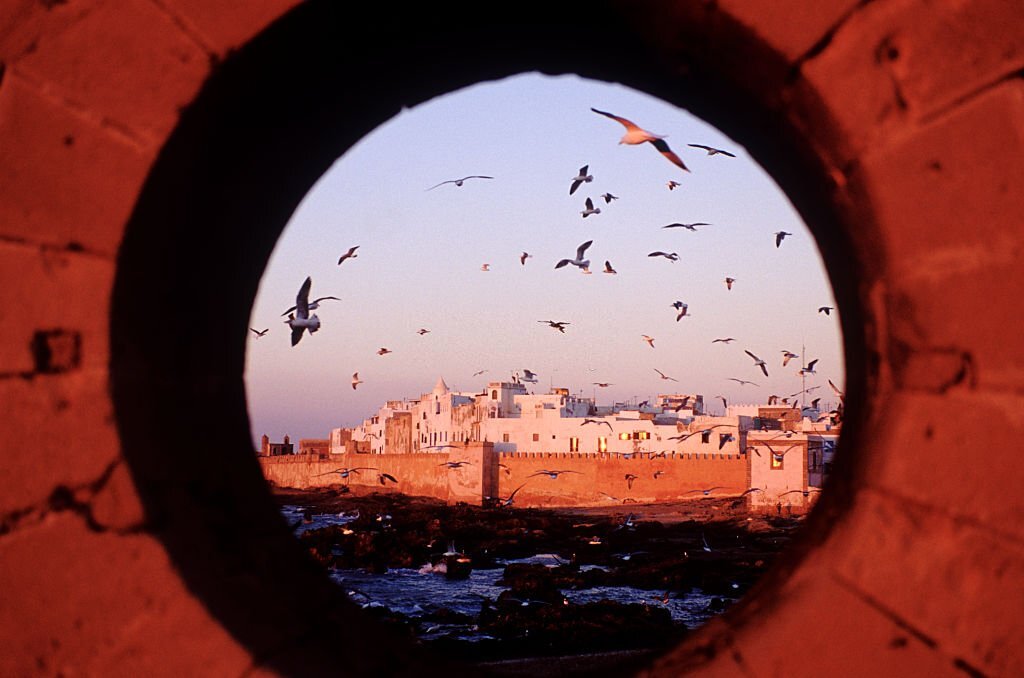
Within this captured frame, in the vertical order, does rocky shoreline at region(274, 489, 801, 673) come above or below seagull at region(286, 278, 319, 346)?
below

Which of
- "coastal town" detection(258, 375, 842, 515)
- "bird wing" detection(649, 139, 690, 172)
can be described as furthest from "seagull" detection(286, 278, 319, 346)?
"coastal town" detection(258, 375, 842, 515)

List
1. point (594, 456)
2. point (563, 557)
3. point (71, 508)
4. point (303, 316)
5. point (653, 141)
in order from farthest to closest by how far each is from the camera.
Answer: point (594, 456) → point (563, 557) → point (303, 316) → point (653, 141) → point (71, 508)

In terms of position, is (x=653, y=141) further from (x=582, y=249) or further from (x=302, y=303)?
(x=582, y=249)

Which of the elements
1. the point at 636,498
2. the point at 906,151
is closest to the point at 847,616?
the point at 906,151

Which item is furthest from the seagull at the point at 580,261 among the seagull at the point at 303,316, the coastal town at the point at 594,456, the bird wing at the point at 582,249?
the coastal town at the point at 594,456

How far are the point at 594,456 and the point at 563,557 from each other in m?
19.5

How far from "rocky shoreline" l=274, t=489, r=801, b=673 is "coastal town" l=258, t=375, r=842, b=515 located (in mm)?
1435

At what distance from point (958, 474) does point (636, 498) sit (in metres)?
56.8

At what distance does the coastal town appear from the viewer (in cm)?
4750

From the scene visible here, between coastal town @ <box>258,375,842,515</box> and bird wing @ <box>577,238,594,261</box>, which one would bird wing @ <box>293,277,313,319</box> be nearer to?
bird wing @ <box>577,238,594,261</box>

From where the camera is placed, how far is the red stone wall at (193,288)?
4.84 feet

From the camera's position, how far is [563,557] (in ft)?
127

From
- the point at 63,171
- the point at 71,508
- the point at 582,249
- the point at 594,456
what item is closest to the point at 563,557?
the point at 594,456

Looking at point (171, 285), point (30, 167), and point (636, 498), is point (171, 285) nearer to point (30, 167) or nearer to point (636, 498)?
point (30, 167)
